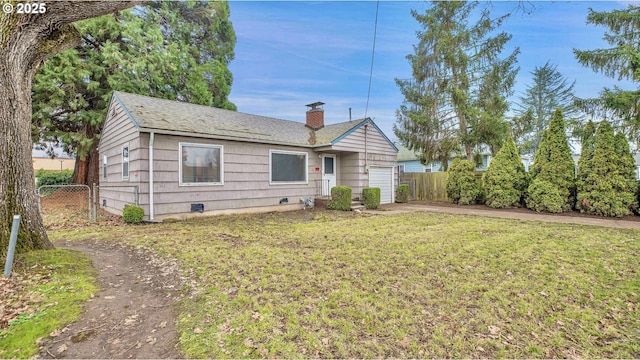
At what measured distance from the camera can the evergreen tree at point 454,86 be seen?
47.6 feet

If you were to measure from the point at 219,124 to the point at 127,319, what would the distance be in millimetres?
7827

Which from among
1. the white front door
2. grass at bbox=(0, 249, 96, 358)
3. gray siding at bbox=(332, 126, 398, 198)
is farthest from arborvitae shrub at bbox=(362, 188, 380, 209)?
grass at bbox=(0, 249, 96, 358)

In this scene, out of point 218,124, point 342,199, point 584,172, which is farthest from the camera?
point 342,199

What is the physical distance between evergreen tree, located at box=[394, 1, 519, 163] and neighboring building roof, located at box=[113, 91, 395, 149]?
5488 mm

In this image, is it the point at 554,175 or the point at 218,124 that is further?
the point at 554,175

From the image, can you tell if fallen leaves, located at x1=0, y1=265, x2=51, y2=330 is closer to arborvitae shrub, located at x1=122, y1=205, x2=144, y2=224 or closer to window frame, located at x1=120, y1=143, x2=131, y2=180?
arborvitae shrub, located at x1=122, y1=205, x2=144, y2=224

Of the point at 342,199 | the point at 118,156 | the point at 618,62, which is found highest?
the point at 618,62

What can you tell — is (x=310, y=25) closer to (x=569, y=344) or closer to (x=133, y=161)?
(x=133, y=161)

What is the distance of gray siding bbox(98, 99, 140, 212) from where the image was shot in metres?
7.78

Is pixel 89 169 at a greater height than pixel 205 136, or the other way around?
pixel 205 136

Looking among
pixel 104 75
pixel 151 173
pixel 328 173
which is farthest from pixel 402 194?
pixel 104 75

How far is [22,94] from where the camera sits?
379 cm

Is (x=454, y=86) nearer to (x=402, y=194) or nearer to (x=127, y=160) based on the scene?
(x=402, y=194)

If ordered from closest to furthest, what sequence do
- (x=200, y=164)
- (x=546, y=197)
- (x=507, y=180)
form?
(x=200, y=164) < (x=546, y=197) < (x=507, y=180)
